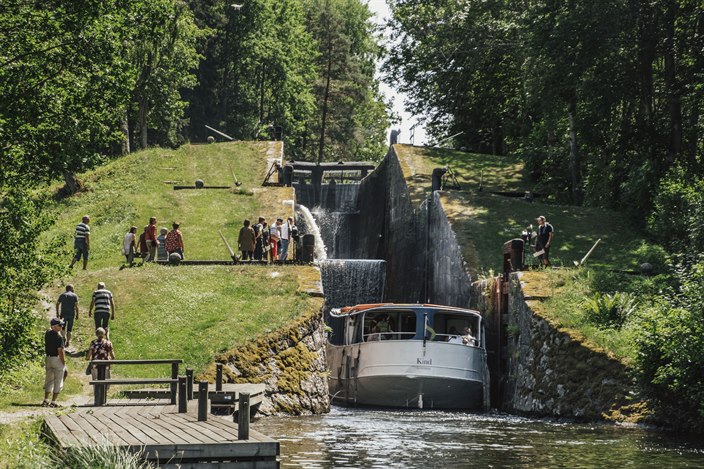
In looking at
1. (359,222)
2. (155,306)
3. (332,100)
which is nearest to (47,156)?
(155,306)

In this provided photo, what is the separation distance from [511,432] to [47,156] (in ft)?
37.6

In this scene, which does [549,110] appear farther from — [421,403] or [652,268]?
[421,403]

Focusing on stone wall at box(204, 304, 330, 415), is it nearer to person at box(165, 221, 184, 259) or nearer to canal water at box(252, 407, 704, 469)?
canal water at box(252, 407, 704, 469)

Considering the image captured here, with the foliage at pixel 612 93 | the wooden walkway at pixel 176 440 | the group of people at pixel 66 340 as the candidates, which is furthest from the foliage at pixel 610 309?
the wooden walkway at pixel 176 440

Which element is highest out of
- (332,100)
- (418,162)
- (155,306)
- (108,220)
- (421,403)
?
(332,100)

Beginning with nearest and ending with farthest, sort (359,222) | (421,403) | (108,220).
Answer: (421,403) < (108,220) < (359,222)

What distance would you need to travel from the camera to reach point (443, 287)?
41438 mm

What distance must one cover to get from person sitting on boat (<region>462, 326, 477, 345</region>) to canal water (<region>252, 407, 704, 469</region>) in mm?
4244

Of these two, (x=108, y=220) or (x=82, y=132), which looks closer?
(x=82, y=132)

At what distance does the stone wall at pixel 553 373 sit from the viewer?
25891 millimetres

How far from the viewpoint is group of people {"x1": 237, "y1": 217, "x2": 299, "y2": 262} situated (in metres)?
37.3

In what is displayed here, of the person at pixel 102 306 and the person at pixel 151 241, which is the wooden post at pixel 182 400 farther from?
the person at pixel 151 241

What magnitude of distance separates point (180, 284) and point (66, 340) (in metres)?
5.60

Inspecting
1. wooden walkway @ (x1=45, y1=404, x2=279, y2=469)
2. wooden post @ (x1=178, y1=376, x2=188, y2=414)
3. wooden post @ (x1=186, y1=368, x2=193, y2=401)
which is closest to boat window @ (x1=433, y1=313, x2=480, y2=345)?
wooden post @ (x1=186, y1=368, x2=193, y2=401)
